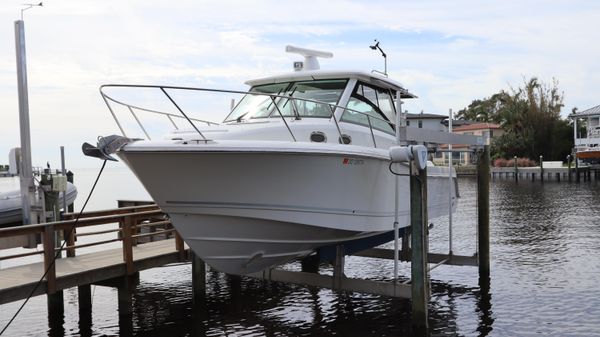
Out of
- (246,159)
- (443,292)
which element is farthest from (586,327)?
(246,159)

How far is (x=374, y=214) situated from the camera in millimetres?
9102

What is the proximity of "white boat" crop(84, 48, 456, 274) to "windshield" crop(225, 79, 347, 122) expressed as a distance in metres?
0.02

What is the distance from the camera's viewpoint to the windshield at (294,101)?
9.35m

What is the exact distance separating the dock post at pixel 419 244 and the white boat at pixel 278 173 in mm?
622

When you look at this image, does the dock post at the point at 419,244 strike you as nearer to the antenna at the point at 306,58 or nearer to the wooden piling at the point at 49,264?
the antenna at the point at 306,58

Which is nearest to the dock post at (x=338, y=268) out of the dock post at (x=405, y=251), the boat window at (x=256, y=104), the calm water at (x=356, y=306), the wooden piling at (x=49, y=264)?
the calm water at (x=356, y=306)

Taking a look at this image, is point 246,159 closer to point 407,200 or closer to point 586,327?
point 407,200

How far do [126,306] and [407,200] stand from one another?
5.23m

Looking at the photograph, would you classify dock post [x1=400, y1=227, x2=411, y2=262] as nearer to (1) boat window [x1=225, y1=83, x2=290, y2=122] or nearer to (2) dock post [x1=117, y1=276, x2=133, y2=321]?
(1) boat window [x1=225, y1=83, x2=290, y2=122]

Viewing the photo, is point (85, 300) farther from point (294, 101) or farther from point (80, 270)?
point (294, 101)

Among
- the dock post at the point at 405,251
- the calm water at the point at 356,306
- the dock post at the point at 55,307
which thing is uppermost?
the dock post at the point at 405,251

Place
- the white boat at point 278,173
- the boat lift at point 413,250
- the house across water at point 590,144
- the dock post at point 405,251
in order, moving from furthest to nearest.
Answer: the house across water at point 590,144
the dock post at point 405,251
the boat lift at point 413,250
the white boat at point 278,173

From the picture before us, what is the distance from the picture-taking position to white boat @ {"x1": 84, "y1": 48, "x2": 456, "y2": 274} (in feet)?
24.5

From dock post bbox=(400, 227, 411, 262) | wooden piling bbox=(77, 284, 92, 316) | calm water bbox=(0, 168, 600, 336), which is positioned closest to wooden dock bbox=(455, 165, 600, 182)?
calm water bbox=(0, 168, 600, 336)
